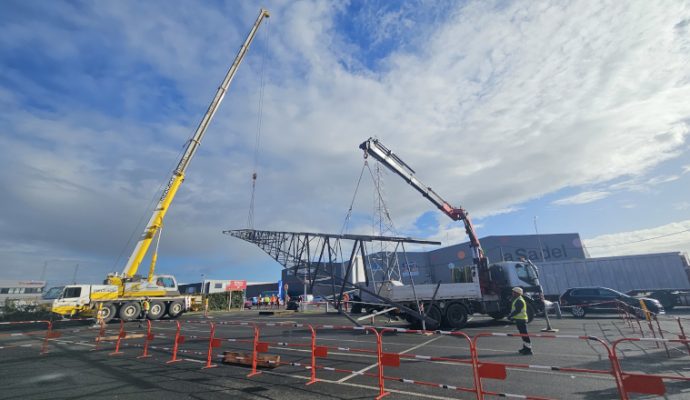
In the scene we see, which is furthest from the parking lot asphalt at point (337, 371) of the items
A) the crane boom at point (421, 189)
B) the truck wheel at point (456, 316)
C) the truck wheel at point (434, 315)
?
the crane boom at point (421, 189)

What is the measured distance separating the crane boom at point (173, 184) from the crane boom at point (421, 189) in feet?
47.3

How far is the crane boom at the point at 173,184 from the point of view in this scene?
20.8 m

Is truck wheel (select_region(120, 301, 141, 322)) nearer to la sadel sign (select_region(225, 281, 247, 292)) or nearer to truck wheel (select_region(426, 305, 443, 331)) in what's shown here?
truck wheel (select_region(426, 305, 443, 331))

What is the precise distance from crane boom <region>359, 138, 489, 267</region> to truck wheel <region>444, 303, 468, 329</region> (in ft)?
12.7

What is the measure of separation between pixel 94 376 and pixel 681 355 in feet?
48.8

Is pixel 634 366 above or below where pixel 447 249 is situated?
below

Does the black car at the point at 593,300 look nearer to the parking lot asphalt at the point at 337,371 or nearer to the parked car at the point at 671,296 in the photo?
the parked car at the point at 671,296

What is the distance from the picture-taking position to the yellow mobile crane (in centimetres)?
1950

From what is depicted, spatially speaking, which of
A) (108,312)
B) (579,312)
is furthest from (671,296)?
(108,312)

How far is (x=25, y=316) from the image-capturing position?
22797mm

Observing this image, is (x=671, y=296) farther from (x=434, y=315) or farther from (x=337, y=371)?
(x=337, y=371)

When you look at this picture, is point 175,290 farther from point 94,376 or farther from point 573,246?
point 573,246

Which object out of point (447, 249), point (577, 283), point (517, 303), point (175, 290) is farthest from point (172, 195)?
point (447, 249)

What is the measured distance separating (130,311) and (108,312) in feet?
4.00
